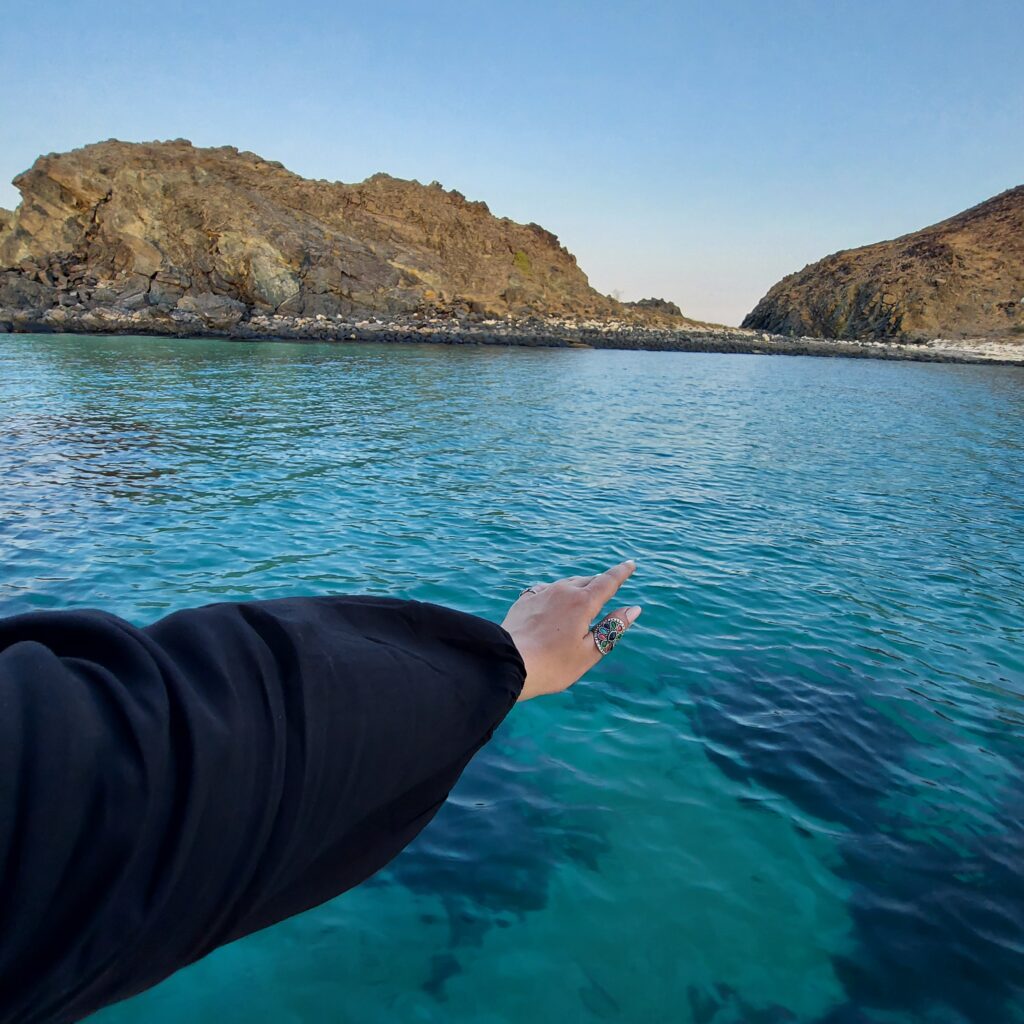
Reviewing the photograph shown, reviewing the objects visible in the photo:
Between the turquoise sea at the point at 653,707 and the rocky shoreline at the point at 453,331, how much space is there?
1368 inches

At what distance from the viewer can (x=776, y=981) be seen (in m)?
3.03

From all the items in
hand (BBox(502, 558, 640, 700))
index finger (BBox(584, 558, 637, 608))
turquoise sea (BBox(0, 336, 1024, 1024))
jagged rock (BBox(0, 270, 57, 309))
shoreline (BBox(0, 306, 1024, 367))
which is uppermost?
jagged rock (BBox(0, 270, 57, 309))

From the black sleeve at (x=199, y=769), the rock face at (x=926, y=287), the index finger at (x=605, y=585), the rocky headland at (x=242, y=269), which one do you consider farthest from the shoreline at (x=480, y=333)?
the black sleeve at (x=199, y=769)

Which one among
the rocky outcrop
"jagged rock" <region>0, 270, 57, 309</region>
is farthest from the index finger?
"jagged rock" <region>0, 270, 57, 309</region>

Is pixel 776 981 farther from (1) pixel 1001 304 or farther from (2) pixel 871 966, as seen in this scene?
(1) pixel 1001 304

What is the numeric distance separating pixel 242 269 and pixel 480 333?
1892cm

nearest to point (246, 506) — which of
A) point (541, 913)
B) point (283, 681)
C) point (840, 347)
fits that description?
point (541, 913)

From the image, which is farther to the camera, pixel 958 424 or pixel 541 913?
pixel 958 424

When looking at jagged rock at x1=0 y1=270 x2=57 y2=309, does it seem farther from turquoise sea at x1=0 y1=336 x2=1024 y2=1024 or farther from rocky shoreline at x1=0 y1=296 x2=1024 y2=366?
turquoise sea at x1=0 y1=336 x2=1024 y2=1024

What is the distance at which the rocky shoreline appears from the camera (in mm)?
46281

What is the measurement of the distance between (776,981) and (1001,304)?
91.6 m

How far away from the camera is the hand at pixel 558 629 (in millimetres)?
1283

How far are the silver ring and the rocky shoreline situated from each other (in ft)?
162

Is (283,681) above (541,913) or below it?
above
